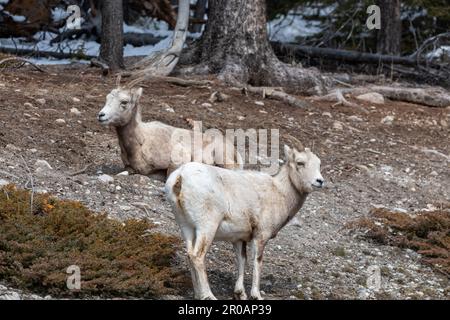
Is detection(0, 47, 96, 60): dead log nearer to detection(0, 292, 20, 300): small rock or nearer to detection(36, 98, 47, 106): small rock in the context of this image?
detection(36, 98, 47, 106): small rock

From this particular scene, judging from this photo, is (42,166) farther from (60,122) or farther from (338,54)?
(338,54)

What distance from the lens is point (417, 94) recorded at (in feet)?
54.6

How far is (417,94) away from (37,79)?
6198 millimetres

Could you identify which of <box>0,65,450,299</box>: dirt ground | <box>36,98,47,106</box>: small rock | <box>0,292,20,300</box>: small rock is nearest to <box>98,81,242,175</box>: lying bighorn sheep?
<box>0,65,450,299</box>: dirt ground

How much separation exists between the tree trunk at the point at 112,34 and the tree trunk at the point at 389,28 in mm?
5630

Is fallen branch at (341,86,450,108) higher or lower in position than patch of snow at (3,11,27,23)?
lower

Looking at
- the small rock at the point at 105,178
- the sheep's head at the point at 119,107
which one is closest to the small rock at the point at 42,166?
the small rock at the point at 105,178

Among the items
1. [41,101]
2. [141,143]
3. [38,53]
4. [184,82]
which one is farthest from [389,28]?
[141,143]

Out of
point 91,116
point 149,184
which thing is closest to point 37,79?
point 91,116

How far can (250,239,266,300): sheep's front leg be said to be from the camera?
785cm

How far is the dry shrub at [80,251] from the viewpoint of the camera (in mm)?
7469

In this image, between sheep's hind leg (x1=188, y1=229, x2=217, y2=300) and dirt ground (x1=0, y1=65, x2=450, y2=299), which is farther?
dirt ground (x1=0, y1=65, x2=450, y2=299)

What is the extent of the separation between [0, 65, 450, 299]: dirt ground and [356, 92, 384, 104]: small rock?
14cm

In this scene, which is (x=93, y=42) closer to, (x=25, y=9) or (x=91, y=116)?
(x=25, y=9)
